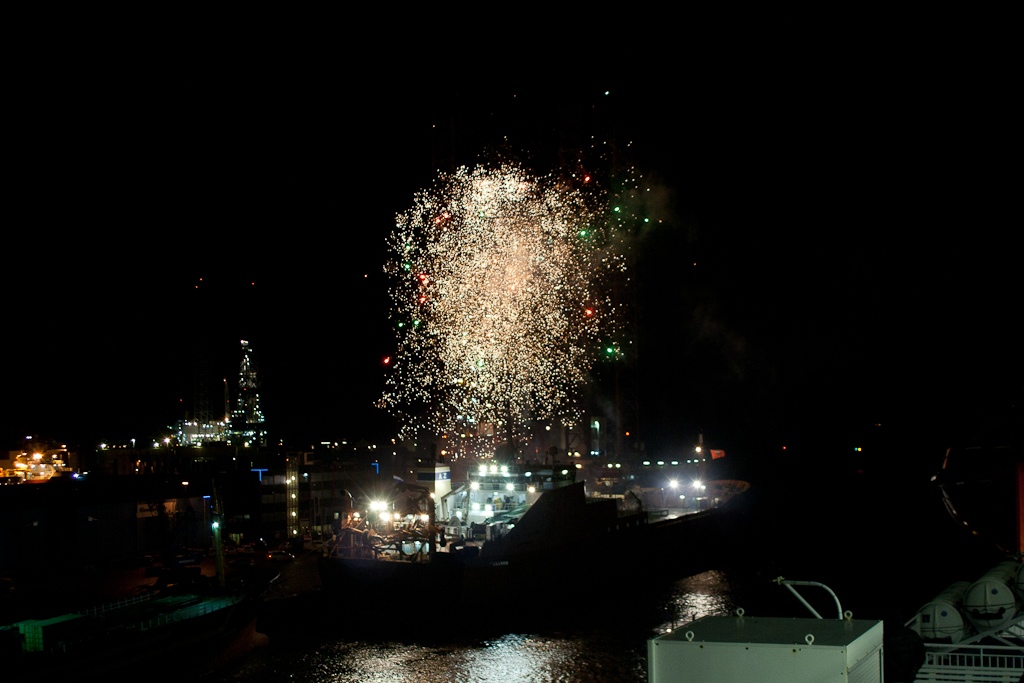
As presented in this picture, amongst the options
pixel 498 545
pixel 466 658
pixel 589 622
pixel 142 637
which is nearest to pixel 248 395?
pixel 498 545

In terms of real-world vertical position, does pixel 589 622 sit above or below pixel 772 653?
below

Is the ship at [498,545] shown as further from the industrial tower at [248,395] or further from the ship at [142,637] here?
the industrial tower at [248,395]

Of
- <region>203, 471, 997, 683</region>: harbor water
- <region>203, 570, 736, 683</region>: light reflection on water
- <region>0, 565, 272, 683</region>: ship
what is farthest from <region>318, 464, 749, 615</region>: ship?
<region>0, 565, 272, 683</region>: ship

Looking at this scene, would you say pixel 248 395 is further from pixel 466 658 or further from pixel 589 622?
pixel 466 658

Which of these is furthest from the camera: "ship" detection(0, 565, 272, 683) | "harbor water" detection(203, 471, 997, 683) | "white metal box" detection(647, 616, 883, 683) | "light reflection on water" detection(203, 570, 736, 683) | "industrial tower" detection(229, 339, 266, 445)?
"industrial tower" detection(229, 339, 266, 445)

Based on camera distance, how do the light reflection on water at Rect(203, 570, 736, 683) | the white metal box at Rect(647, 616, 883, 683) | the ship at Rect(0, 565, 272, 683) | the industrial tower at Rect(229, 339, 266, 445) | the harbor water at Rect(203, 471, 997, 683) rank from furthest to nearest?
the industrial tower at Rect(229, 339, 266, 445), the harbor water at Rect(203, 471, 997, 683), the light reflection on water at Rect(203, 570, 736, 683), the ship at Rect(0, 565, 272, 683), the white metal box at Rect(647, 616, 883, 683)

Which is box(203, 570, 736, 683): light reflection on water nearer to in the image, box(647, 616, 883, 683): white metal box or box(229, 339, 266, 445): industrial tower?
box(647, 616, 883, 683): white metal box

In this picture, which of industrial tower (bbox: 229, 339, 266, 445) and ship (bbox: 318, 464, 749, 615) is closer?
ship (bbox: 318, 464, 749, 615)

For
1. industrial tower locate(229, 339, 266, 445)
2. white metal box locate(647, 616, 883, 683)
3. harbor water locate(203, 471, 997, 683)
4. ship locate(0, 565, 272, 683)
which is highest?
industrial tower locate(229, 339, 266, 445)
